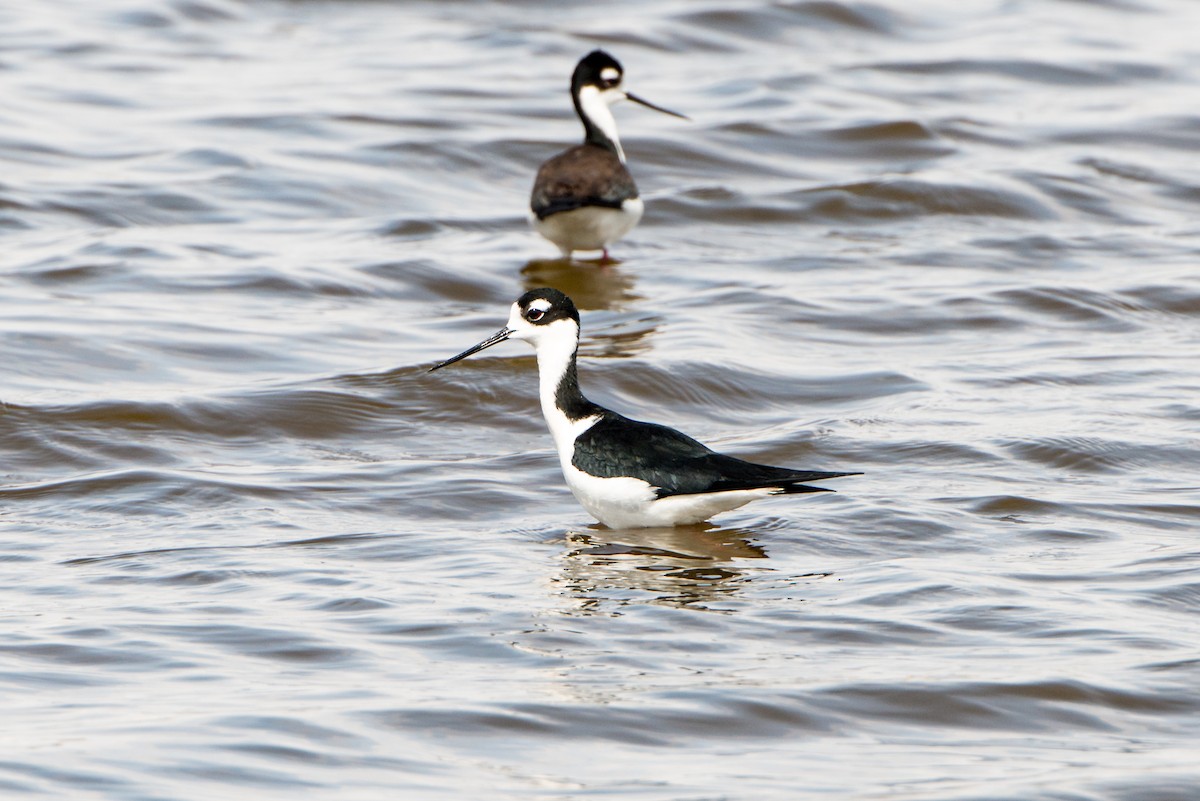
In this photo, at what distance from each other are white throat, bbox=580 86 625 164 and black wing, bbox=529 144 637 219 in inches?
34.5

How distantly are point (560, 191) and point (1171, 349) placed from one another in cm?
413

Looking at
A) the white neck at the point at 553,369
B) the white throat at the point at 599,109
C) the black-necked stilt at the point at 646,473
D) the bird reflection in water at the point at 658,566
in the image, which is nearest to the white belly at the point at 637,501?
the black-necked stilt at the point at 646,473

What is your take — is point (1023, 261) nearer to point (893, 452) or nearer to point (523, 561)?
point (893, 452)

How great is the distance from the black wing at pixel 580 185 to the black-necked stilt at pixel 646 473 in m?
4.65

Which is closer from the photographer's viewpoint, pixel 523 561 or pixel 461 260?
pixel 523 561

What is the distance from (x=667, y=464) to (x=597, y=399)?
2.45 meters

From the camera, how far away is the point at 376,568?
668 centimetres

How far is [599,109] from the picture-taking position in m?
13.5

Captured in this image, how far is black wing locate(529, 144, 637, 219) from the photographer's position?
475 inches

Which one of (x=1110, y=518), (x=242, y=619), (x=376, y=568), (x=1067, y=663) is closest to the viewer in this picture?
(x=1067, y=663)

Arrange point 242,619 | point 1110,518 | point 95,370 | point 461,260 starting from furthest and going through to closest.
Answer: point 461,260
point 95,370
point 1110,518
point 242,619

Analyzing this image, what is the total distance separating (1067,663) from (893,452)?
275cm

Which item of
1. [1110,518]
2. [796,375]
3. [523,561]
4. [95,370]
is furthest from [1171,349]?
[95,370]

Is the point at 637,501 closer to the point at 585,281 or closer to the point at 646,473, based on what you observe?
the point at 646,473
